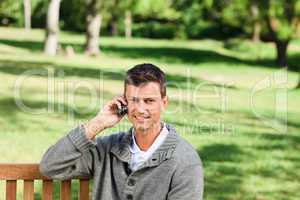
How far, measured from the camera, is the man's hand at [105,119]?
382 centimetres

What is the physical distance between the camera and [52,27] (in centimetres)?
3003

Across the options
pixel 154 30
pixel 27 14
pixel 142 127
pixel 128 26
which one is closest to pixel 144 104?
pixel 142 127

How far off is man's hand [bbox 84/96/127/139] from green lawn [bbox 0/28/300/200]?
427 centimetres

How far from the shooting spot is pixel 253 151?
11273 mm

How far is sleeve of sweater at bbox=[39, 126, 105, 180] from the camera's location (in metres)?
3.80

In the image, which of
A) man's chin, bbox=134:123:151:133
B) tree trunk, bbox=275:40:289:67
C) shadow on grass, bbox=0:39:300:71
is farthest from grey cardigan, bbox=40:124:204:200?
tree trunk, bbox=275:40:289:67

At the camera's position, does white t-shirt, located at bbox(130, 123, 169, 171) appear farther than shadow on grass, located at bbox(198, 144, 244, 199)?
No

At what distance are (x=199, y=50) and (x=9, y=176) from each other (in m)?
38.0

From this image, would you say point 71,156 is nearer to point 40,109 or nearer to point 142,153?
point 142,153

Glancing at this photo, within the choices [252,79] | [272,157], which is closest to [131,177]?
[272,157]

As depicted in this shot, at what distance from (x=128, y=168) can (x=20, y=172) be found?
29.1 inches

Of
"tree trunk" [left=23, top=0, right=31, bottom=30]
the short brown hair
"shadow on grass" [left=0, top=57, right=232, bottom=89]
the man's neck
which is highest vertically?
"tree trunk" [left=23, top=0, right=31, bottom=30]

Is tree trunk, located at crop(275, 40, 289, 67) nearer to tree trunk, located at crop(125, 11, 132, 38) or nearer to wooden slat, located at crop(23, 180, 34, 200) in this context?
tree trunk, located at crop(125, 11, 132, 38)

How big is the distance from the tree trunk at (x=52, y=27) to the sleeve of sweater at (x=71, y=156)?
25.7 meters
